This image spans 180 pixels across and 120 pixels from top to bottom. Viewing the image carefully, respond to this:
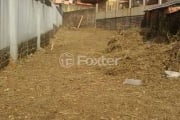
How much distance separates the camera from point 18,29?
9.62 meters

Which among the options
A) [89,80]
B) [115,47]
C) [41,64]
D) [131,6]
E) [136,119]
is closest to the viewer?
[136,119]

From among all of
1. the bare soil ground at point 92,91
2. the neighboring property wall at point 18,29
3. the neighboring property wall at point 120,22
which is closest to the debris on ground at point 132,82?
the bare soil ground at point 92,91

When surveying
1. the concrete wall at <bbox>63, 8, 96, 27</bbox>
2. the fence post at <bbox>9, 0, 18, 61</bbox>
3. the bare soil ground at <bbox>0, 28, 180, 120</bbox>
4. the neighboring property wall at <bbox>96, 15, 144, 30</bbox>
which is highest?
the concrete wall at <bbox>63, 8, 96, 27</bbox>

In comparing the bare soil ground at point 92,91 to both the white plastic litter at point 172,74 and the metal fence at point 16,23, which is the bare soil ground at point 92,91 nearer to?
the white plastic litter at point 172,74

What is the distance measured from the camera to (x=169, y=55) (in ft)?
29.3

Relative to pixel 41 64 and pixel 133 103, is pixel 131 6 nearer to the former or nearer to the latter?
pixel 41 64

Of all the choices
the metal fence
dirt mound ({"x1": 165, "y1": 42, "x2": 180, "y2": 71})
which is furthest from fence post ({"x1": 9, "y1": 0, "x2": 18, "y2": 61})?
dirt mound ({"x1": 165, "y1": 42, "x2": 180, "y2": 71})

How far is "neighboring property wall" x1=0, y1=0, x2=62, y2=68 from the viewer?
8.19 m

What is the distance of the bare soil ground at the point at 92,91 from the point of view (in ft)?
17.1

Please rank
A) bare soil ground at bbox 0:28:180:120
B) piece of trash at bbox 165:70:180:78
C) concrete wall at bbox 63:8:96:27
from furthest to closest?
concrete wall at bbox 63:8:96:27, piece of trash at bbox 165:70:180:78, bare soil ground at bbox 0:28:180:120

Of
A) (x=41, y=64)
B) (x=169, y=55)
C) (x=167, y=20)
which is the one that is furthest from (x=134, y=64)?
(x=167, y=20)

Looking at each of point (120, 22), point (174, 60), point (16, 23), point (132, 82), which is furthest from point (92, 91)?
point (120, 22)

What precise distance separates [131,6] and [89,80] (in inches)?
774

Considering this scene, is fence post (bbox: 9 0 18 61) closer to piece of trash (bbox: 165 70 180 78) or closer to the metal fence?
the metal fence
